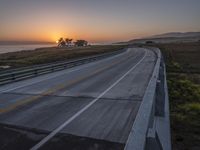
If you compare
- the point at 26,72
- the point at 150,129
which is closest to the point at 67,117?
the point at 150,129

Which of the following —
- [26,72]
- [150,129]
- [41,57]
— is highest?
[150,129]

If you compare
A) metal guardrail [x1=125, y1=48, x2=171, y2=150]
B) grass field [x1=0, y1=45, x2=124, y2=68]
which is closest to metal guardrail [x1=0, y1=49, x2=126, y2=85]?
metal guardrail [x1=125, y1=48, x2=171, y2=150]

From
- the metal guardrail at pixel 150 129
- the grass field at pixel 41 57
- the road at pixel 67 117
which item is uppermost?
the metal guardrail at pixel 150 129

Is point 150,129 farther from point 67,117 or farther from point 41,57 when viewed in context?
point 41,57

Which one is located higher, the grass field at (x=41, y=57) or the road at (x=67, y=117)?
the road at (x=67, y=117)

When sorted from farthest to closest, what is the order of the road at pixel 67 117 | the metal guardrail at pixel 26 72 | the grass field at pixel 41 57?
the grass field at pixel 41 57 → the metal guardrail at pixel 26 72 → the road at pixel 67 117

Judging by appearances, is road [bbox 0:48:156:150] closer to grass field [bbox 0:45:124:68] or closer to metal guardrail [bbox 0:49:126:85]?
metal guardrail [bbox 0:49:126:85]

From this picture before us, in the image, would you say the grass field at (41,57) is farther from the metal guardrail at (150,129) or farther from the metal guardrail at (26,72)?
the metal guardrail at (150,129)

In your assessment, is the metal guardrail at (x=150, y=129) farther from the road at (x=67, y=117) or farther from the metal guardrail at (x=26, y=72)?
the metal guardrail at (x=26, y=72)

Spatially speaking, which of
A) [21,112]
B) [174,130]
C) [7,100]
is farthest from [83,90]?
[174,130]

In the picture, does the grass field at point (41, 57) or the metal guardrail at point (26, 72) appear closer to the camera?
the metal guardrail at point (26, 72)

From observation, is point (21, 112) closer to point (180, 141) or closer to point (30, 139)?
point (30, 139)

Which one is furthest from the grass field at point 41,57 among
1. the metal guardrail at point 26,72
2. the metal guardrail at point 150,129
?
the metal guardrail at point 150,129

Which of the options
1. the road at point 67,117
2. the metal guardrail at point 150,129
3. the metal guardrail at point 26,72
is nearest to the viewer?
the metal guardrail at point 150,129
